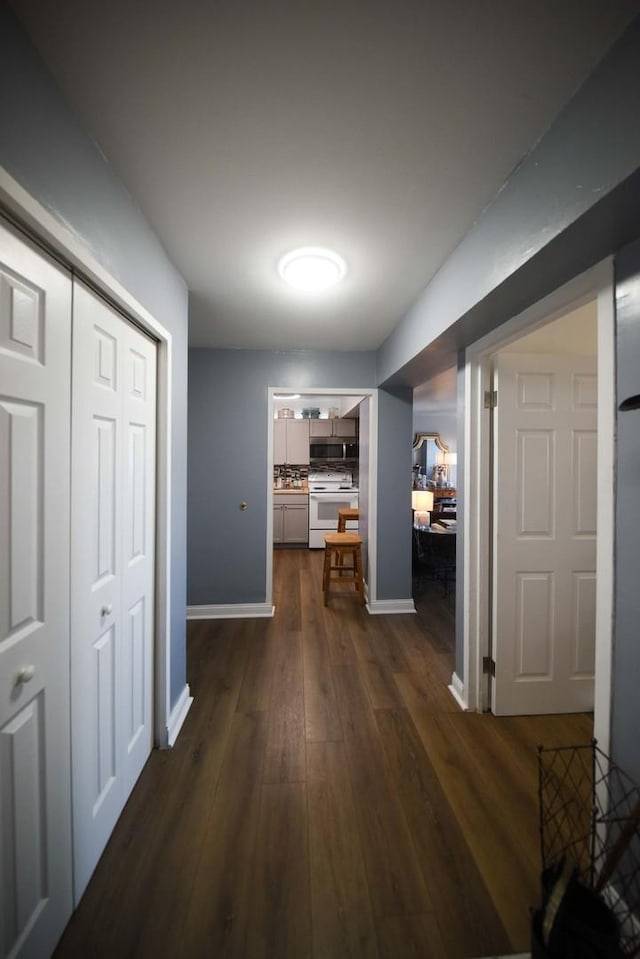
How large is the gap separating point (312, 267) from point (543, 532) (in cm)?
181

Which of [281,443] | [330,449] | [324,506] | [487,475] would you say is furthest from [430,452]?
[487,475]

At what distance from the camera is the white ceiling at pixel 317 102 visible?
0.78 metres

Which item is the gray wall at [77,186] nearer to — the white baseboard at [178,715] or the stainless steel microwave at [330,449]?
the white baseboard at [178,715]

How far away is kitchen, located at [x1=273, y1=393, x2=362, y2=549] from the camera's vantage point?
5.74m

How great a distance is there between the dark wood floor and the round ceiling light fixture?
2298 mm

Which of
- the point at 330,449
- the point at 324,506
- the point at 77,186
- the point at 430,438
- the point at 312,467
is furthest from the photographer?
the point at 430,438

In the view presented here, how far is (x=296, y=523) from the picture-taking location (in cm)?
579

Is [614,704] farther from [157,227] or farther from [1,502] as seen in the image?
[157,227]

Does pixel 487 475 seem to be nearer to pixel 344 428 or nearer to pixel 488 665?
pixel 488 665

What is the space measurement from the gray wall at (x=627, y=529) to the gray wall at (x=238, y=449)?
2.24m

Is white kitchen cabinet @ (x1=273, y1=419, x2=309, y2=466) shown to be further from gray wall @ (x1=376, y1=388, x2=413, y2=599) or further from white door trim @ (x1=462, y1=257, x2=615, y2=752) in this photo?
white door trim @ (x1=462, y1=257, x2=615, y2=752)

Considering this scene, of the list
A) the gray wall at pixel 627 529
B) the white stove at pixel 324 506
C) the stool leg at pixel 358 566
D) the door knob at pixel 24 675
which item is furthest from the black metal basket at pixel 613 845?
the white stove at pixel 324 506

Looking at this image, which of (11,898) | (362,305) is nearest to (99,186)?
(362,305)

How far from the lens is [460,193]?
1.28 metres
